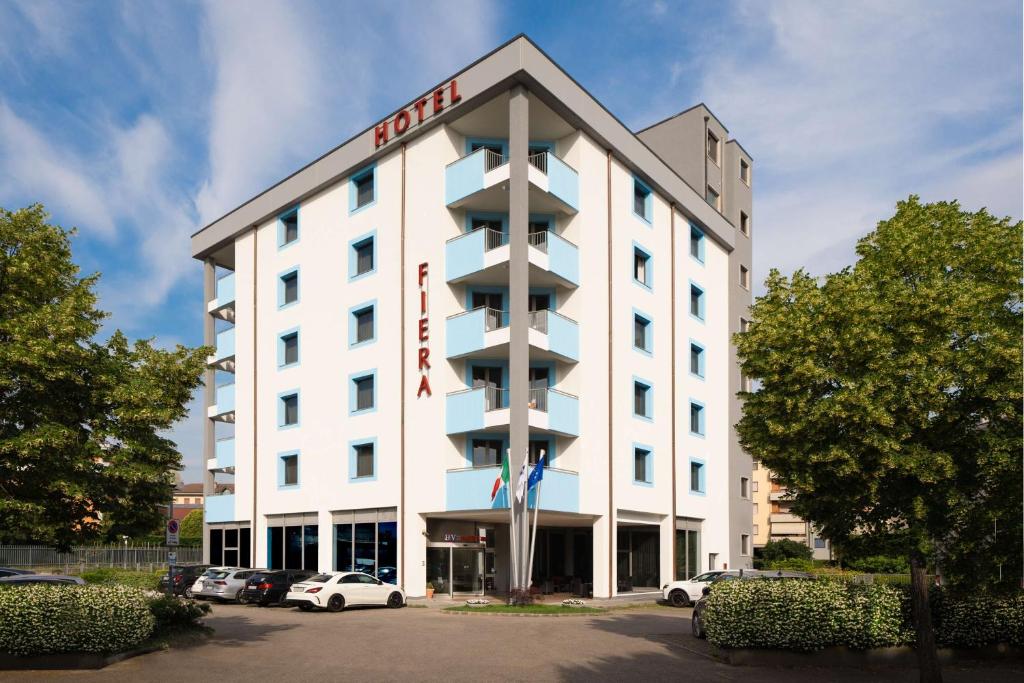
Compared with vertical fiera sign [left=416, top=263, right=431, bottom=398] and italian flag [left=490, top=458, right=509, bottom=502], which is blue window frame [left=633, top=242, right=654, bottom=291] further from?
italian flag [left=490, top=458, right=509, bottom=502]

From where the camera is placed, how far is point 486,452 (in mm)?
35969

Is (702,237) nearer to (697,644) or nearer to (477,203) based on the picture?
(477,203)

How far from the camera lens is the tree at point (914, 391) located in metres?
16.1

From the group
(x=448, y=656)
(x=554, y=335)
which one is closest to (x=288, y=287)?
(x=554, y=335)

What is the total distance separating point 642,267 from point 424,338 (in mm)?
10810

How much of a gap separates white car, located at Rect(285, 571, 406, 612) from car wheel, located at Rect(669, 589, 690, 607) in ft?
32.6

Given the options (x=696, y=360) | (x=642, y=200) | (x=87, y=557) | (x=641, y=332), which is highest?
(x=642, y=200)

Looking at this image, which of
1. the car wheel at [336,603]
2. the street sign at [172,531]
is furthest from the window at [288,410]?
the street sign at [172,531]

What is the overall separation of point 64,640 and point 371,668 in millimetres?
5682

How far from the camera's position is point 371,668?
57.1 feet

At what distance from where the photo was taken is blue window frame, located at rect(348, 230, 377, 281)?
3897 centimetres

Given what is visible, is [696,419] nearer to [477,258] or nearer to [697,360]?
[697,360]

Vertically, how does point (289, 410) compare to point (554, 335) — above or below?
below

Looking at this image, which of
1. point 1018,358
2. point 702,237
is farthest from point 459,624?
point 702,237
